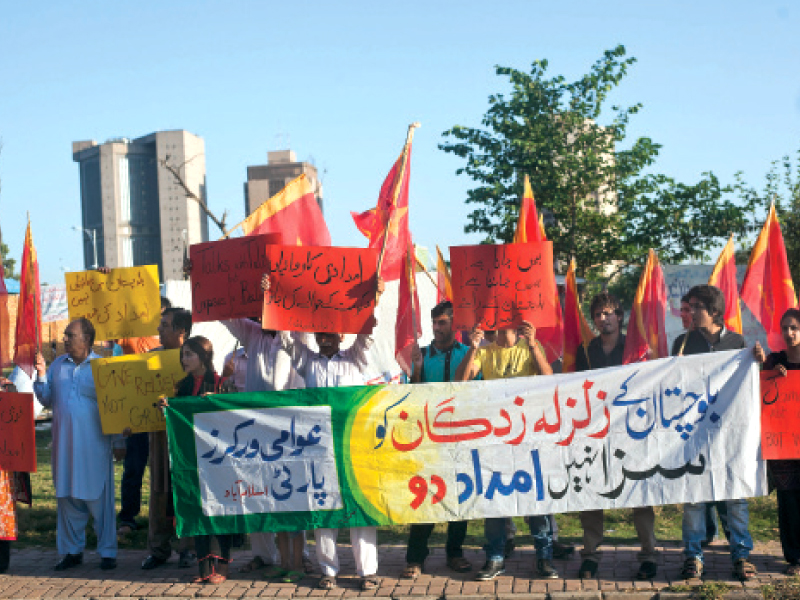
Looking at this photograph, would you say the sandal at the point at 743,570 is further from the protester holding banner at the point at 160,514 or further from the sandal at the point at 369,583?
the protester holding banner at the point at 160,514

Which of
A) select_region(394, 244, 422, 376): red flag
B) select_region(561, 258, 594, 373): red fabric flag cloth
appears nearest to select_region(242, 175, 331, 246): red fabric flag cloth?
select_region(394, 244, 422, 376): red flag

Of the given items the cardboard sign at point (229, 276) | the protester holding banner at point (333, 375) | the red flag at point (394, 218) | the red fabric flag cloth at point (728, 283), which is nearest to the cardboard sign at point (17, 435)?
the cardboard sign at point (229, 276)

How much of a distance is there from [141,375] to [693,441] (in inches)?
166

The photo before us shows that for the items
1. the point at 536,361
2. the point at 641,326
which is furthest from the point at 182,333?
the point at 641,326

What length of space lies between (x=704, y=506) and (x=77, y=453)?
15.5 ft

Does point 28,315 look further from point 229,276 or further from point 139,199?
point 139,199

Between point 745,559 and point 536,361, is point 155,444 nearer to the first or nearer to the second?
point 536,361

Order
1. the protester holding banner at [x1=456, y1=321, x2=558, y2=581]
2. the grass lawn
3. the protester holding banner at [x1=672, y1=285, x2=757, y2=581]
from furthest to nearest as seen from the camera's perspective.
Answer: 1. the grass lawn
2. the protester holding banner at [x1=456, y1=321, x2=558, y2=581]
3. the protester holding banner at [x1=672, y1=285, x2=757, y2=581]

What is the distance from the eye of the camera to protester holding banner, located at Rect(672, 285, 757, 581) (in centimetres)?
652

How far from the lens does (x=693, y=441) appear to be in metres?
6.77

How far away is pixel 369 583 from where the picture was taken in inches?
265

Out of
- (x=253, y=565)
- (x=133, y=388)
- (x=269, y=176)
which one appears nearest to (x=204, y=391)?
(x=133, y=388)

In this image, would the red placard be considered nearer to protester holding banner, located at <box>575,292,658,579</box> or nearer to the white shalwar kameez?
protester holding banner, located at <box>575,292,658,579</box>

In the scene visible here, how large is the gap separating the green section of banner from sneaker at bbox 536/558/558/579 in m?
1.16
